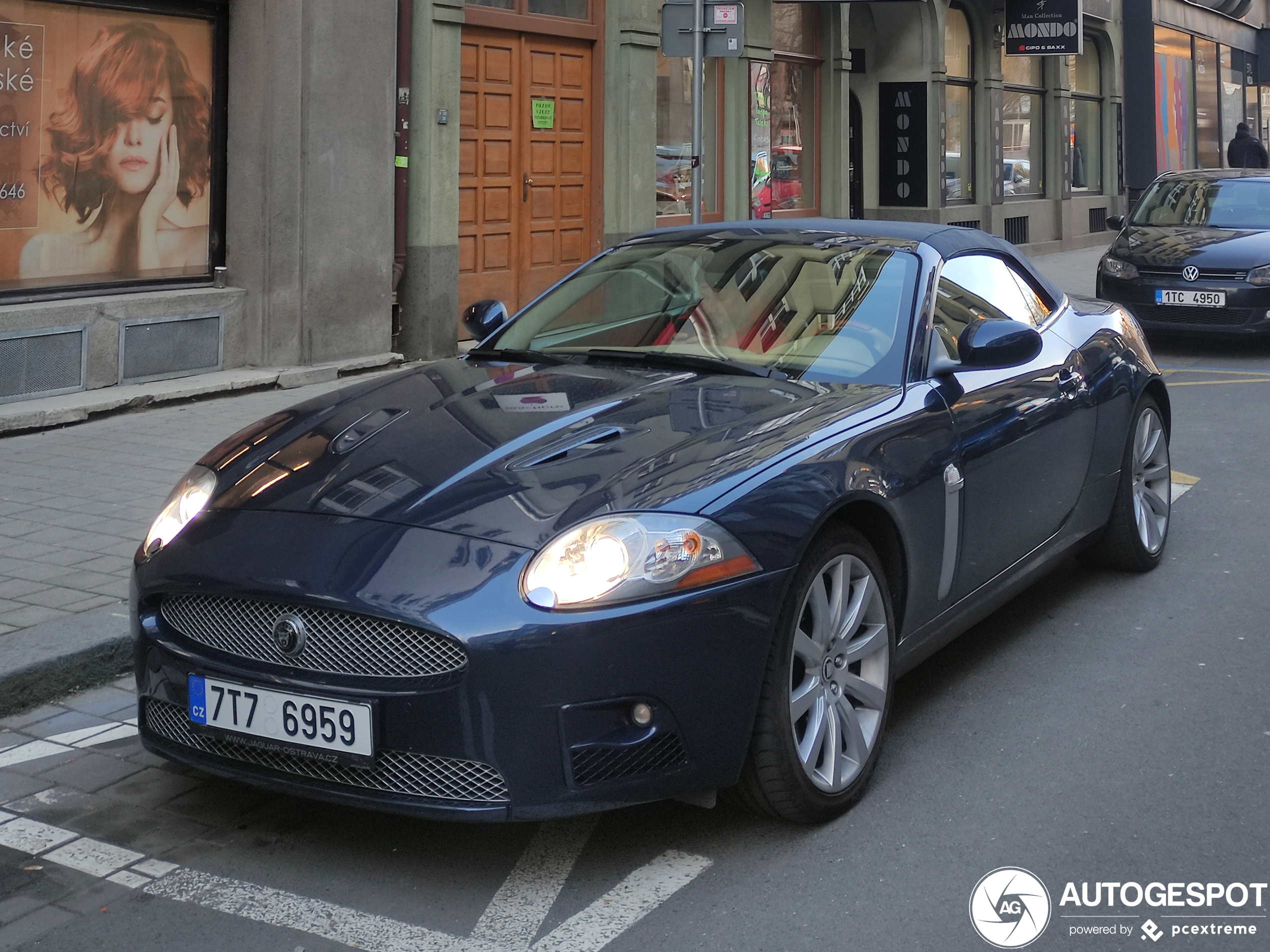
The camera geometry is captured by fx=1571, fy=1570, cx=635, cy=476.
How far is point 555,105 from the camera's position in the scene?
14188 millimetres

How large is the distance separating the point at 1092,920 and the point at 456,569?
1.55 metres

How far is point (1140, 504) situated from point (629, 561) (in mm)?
3449

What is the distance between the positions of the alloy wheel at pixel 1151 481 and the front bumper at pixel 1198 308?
6.97 metres

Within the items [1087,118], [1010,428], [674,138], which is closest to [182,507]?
[1010,428]

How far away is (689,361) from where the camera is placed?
15.4ft

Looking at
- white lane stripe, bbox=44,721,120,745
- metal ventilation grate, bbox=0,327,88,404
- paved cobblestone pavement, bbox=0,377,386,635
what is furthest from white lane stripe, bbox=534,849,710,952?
metal ventilation grate, bbox=0,327,88,404

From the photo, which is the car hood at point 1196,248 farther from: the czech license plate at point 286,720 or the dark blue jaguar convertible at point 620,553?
the czech license plate at point 286,720

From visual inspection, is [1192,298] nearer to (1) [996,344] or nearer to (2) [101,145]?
(2) [101,145]

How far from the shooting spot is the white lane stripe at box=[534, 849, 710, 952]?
10.6ft

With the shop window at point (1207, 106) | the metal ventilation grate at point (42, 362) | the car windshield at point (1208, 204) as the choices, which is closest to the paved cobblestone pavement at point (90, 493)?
the metal ventilation grate at point (42, 362)

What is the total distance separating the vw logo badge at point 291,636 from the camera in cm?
345

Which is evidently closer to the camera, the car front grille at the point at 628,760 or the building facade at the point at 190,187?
the car front grille at the point at 628,760

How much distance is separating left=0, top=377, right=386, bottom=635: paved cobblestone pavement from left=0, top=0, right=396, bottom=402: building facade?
A: 0.57m

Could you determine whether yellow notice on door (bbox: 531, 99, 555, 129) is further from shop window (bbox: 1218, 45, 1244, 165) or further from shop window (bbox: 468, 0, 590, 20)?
shop window (bbox: 1218, 45, 1244, 165)
